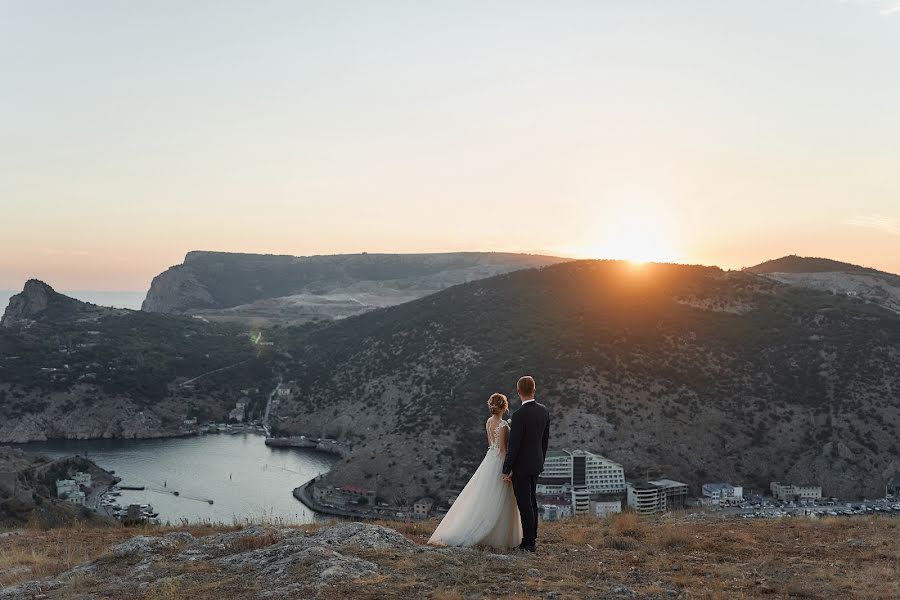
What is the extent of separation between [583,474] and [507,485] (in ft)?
186

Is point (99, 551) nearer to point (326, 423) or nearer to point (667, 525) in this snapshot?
point (667, 525)

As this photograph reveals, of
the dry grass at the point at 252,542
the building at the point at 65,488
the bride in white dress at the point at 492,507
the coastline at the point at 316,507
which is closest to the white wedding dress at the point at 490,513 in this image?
the bride in white dress at the point at 492,507

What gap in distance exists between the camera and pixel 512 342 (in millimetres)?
96562

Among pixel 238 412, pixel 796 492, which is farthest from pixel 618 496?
pixel 238 412

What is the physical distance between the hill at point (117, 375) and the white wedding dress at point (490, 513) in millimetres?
116170

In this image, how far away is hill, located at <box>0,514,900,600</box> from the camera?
867cm

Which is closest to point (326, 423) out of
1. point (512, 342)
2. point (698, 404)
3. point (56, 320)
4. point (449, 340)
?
point (449, 340)

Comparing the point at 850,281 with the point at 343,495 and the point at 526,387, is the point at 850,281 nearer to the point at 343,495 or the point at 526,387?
the point at 343,495

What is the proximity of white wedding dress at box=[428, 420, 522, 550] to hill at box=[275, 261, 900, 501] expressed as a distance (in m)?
57.6

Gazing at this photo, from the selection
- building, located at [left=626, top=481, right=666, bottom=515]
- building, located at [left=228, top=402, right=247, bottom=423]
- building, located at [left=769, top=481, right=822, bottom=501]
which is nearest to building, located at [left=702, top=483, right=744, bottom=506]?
building, located at [left=769, top=481, right=822, bottom=501]

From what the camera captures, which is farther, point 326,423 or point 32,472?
point 326,423

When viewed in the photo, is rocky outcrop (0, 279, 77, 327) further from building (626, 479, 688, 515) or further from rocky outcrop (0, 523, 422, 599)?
rocky outcrop (0, 523, 422, 599)

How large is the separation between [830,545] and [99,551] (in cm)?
1405

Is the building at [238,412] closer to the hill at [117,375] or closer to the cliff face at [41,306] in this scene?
the hill at [117,375]
